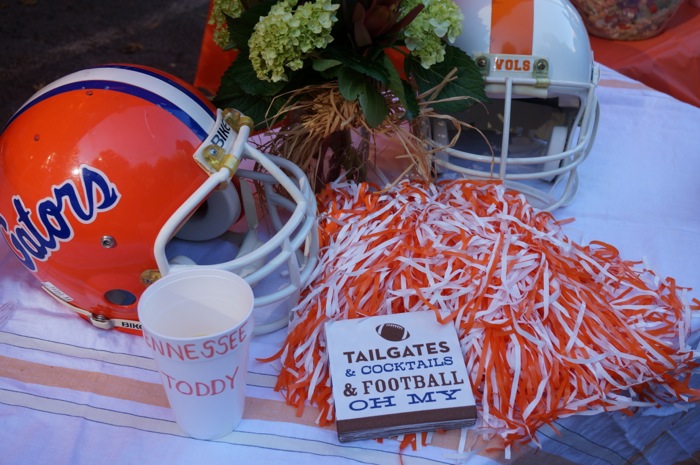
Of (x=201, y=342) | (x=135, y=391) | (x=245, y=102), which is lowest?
(x=135, y=391)

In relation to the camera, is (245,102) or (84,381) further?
(245,102)

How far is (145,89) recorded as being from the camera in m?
0.75

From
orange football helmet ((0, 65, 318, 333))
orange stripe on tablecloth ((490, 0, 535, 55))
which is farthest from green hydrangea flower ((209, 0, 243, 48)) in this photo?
orange stripe on tablecloth ((490, 0, 535, 55))

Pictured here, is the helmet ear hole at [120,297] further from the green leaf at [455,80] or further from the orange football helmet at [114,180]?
the green leaf at [455,80]

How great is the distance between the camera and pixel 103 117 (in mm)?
720

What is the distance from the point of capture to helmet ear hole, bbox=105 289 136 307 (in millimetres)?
783

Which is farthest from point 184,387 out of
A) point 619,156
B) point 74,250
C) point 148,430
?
point 619,156

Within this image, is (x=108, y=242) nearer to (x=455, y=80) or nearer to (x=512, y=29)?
(x=455, y=80)

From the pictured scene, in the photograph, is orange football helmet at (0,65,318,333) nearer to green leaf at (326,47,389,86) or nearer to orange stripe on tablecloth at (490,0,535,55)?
green leaf at (326,47,389,86)

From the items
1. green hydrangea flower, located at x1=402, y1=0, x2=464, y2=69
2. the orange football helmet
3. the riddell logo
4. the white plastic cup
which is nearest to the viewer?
the white plastic cup

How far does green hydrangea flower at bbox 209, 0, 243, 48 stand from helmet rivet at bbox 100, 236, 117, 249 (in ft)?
1.08

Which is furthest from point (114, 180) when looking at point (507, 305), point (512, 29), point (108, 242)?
point (512, 29)

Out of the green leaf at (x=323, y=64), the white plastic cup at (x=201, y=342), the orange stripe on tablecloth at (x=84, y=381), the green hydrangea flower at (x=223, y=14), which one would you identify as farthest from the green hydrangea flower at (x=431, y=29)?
the orange stripe on tablecloth at (x=84, y=381)

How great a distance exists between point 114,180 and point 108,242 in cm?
7
